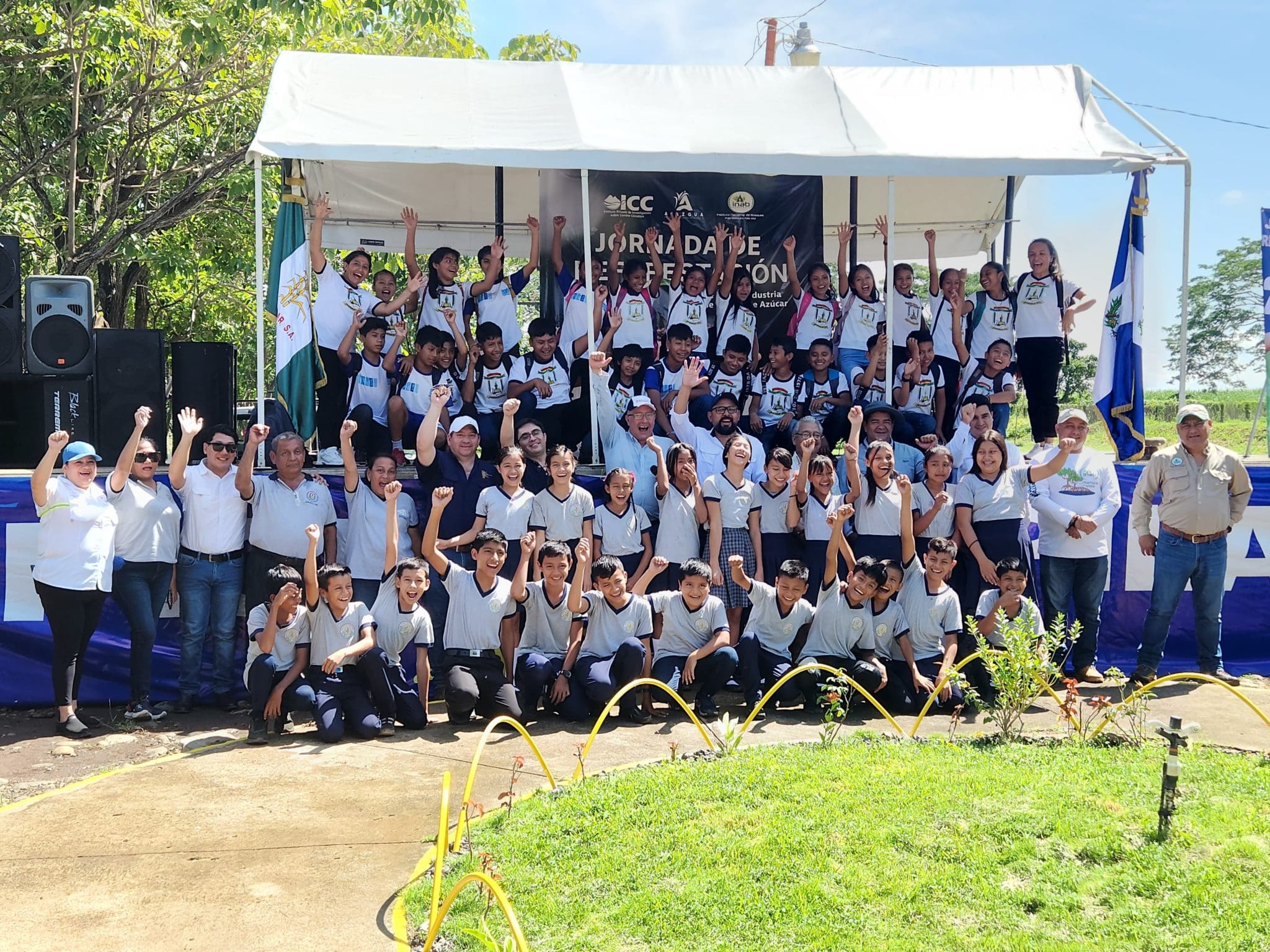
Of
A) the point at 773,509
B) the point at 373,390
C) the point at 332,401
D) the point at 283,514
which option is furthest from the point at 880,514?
the point at 332,401

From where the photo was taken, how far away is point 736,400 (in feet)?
29.2

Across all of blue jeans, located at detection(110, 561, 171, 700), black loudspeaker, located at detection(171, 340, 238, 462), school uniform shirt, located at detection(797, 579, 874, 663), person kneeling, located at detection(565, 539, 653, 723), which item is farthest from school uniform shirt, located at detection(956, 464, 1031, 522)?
blue jeans, located at detection(110, 561, 171, 700)

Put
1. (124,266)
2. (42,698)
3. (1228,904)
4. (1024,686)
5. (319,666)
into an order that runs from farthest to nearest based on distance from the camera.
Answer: (124,266), (42,698), (319,666), (1024,686), (1228,904)

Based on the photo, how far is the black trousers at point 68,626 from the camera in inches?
275

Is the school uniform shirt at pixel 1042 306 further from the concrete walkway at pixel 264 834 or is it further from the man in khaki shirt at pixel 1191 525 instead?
the concrete walkway at pixel 264 834

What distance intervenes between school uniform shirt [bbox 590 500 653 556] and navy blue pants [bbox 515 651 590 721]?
0.92 m

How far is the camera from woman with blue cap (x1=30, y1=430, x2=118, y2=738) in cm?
698

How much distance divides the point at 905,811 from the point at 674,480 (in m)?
3.44

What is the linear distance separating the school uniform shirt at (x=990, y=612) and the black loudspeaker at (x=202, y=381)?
525cm

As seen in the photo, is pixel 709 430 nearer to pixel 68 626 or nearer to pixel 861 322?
pixel 861 322

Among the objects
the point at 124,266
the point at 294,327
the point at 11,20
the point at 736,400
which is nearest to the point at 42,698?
the point at 294,327

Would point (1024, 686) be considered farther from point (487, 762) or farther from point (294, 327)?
point (294, 327)

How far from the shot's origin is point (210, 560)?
743 cm

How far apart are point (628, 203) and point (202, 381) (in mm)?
4190
